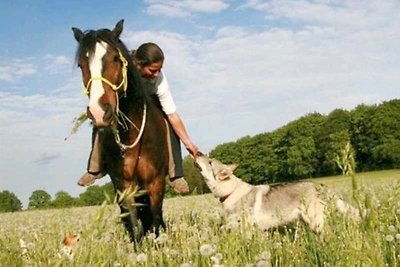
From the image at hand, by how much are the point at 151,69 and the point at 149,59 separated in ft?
0.59

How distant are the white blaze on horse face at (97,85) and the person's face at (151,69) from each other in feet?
4.72

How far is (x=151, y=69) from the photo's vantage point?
29.3ft

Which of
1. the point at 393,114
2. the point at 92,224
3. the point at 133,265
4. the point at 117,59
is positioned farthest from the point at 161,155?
the point at 393,114

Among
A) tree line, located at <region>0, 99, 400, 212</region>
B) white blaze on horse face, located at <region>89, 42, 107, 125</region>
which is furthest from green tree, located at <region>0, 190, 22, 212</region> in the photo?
white blaze on horse face, located at <region>89, 42, 107, 125</region>

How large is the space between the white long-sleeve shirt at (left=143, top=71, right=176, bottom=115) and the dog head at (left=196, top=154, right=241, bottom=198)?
1.11 meters

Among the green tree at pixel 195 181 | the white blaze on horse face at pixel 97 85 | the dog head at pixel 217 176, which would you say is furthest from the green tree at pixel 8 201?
the white blaze on horse face at pixel 97 85

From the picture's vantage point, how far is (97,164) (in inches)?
339

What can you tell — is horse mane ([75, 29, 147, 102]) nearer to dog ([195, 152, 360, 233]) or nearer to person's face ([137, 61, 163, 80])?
person's face ([137, 61, 163, 80])

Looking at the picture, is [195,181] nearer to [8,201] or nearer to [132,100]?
[132,100]

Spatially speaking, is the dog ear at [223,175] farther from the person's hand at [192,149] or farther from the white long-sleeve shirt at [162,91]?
the white long-sleeve shirt at [162,91]

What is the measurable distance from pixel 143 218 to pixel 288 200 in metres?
2.33

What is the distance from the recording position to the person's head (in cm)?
875

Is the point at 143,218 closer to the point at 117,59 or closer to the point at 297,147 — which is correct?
the point at 117,59

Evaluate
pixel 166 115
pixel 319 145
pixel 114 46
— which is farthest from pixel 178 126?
pixel 319 145
